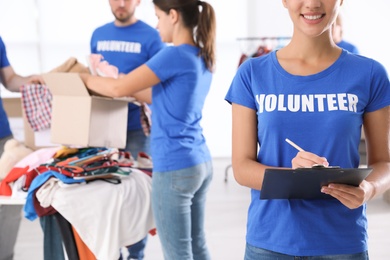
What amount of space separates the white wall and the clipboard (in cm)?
555

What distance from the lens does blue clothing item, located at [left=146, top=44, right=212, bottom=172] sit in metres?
2.40

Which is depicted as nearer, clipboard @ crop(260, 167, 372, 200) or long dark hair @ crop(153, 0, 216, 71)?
clipboard @ crop(260, 167, 372, 200)

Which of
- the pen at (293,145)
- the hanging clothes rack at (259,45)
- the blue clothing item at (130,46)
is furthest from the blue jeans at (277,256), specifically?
the hanging clothes rack at (259,45)

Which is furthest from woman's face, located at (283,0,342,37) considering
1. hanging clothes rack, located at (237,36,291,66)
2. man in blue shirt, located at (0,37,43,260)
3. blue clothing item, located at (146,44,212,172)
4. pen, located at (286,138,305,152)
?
hanging clothes rack, located at (237,36,291,66)

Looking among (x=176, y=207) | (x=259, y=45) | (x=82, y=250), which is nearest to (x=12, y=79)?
(x=82, y=250)

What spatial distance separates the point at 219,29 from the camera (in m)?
7.42

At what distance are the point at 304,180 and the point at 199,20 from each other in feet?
4.47

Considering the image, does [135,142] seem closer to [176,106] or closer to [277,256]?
[176,106]

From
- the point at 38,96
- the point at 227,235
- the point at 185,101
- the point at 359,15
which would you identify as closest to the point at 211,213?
the point at 227,235

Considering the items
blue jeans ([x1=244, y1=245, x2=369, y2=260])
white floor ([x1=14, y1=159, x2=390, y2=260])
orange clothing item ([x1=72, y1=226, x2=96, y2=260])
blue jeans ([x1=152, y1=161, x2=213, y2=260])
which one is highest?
blue jeans ([x1=244, y1=245, x2=369, y2=260])

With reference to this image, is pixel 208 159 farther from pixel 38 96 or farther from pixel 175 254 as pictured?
pixel 38 96

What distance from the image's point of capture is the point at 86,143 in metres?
2.61

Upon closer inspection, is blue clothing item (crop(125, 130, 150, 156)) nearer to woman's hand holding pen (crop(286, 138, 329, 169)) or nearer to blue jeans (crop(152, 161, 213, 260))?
blue jeans (crop(152, 161, 213, 260))

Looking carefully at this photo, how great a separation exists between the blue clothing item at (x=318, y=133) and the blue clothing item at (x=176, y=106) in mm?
998
